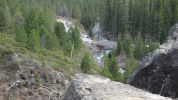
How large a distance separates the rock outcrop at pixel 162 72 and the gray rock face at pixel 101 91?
171 inches

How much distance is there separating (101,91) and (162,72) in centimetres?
584

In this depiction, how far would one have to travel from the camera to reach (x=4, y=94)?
34625 mm

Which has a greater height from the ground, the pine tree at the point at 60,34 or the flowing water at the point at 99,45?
the pine tree at the point at 60,34

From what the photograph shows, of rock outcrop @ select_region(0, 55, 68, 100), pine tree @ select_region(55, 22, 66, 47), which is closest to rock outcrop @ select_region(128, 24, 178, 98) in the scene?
rock outcrop @ select_region(0, 55, 68, 100)

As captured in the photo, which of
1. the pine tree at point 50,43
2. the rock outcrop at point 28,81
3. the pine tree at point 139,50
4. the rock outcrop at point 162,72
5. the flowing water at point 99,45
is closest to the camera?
the rock outcrop at point 162,72

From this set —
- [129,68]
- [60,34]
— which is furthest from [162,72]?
[60,34]

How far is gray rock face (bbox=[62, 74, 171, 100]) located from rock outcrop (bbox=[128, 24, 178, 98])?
434 centimetres

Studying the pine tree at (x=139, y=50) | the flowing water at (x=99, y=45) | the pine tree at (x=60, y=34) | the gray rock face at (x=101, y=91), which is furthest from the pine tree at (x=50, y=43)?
the gray rock face at (x=101, y=91)

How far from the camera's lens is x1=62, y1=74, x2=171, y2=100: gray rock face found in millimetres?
11453

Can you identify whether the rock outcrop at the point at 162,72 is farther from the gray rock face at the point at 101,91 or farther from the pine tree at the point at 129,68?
the pine tree at the point at 129,68

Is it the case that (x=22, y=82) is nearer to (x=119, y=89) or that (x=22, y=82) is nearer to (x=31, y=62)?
(x=31, y=62)

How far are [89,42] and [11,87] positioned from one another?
76783mm

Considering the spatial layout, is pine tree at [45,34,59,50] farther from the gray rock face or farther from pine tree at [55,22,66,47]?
the gray rock face

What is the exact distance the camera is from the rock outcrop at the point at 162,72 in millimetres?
16594
